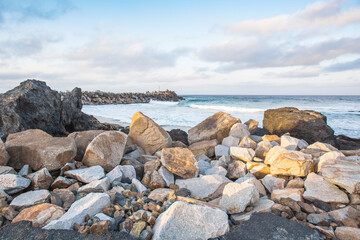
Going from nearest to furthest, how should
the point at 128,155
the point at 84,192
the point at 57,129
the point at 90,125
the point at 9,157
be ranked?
1. the point at 84,192
2. the point at 9,157
3. the point at 128,155
4. the point at 57,129
5. the point at 90,125

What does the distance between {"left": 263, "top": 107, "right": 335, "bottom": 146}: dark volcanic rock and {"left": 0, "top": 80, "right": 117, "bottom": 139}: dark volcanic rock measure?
6285 mm

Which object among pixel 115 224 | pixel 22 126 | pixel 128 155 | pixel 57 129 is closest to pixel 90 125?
pixel 57 129

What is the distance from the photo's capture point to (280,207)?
8.32ft

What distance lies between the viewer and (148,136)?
5.12m

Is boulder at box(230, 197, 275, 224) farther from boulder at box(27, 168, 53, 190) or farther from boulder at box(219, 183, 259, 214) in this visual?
boulder at box(27, 168, 53, 190)

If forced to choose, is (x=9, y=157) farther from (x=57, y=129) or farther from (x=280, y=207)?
(x=280, y=207)

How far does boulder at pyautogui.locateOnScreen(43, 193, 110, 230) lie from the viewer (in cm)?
212

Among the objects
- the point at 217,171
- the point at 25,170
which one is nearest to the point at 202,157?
the point at 217,171

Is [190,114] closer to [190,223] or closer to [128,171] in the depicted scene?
[128,171]

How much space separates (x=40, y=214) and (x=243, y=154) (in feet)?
10.6

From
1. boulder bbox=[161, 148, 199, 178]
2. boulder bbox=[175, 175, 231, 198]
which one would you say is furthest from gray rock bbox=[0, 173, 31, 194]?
boulder bbox=[175, 175, 231, 198]

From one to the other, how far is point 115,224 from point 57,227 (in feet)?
1.68

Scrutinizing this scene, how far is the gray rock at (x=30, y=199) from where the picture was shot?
2.54m

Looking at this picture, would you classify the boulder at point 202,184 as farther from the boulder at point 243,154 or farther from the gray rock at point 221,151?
the gray rock at point 221,151
